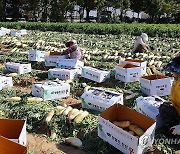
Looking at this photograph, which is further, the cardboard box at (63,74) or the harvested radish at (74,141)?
the cardboard box at (63,74)

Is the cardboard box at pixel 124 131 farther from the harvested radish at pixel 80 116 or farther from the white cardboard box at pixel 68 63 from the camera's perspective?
the white cardboard box at pixel 68 63

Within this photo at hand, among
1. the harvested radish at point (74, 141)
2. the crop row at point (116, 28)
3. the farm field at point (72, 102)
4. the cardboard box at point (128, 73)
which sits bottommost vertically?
the harvested radish at point (74, 141)

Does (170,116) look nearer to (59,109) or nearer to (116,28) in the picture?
(59,109)

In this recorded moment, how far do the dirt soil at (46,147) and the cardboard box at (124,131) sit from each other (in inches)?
18.1

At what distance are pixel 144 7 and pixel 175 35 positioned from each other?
59.1 ft

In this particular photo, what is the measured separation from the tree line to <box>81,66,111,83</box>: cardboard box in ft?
78.6

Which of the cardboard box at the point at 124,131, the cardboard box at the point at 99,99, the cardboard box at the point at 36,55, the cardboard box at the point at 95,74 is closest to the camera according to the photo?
the cardboard box at the point at 124,131

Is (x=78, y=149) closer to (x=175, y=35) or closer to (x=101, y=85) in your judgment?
(x=101, y=85)

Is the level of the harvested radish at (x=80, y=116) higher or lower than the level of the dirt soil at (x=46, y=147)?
higher

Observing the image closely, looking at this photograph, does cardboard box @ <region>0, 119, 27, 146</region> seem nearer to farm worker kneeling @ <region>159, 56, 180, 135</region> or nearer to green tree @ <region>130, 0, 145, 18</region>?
farm worker kneeling @ <region>159, 56, 180, 135</region>

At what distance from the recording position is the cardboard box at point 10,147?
3648 mm

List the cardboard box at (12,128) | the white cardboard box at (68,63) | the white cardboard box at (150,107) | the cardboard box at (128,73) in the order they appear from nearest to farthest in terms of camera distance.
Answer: the cardboard box at (12,128)
the white cardboard box at (150,107)
the cardboard box at (128,73)
the white cardboard box at (68,63)

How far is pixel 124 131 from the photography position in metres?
4.20

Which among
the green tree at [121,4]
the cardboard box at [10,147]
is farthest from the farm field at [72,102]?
the green tree at [121,4]
